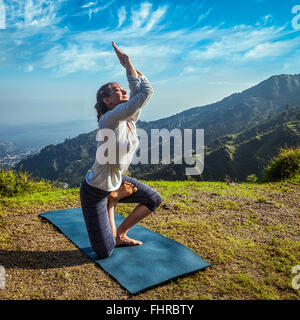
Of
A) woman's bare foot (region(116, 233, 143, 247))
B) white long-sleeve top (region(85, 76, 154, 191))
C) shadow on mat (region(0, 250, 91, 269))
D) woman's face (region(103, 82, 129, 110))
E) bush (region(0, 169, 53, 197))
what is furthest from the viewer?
bush (region(0, 169, 53, 197))

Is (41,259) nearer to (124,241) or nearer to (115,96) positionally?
(124,241)

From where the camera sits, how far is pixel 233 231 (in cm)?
458

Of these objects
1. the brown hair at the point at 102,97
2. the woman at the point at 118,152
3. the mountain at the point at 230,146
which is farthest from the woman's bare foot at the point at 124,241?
the mountain at the point at 230,146

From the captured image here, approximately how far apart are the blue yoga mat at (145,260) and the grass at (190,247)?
0.09 meters

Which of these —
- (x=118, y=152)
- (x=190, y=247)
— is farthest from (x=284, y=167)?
(x=118, y=152)

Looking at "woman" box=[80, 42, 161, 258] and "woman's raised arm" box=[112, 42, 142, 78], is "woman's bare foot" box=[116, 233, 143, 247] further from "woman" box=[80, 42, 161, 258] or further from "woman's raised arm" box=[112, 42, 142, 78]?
"woman's raised arm" box=[112, 42, 142, 78]

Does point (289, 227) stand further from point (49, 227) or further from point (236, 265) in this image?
point (49, 227)

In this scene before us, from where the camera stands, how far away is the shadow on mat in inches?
131

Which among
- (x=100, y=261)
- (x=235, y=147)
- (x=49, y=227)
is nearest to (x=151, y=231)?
(x=100, y=261)

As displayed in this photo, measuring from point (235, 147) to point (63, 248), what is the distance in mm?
93288

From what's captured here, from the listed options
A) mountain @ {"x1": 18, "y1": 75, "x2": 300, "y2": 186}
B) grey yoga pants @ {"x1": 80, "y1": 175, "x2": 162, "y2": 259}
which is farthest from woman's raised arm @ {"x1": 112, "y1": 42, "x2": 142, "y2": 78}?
mountain @ {"x1": 18, "y1": 75, "x2": 300, "y2": 186}

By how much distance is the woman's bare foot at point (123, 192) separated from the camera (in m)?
3.48

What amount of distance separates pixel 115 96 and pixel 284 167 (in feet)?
25.7

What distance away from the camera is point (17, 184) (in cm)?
693
